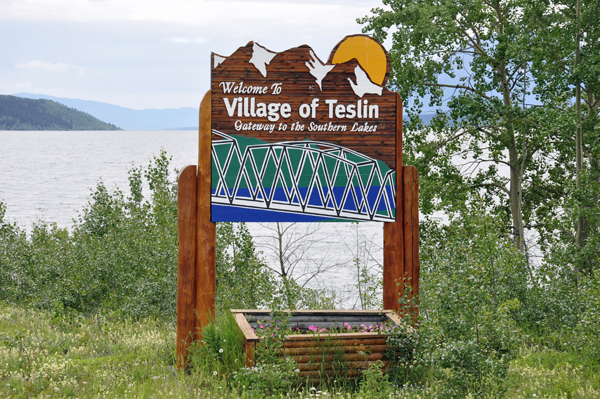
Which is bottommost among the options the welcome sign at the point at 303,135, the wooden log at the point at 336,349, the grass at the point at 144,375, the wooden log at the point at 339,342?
the grass at the point at 144,375

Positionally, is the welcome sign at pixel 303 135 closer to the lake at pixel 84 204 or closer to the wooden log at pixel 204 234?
the wooden log at pixel 204 234

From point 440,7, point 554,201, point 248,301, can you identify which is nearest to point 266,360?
point 248,301

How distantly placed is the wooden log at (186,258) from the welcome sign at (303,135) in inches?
9.2

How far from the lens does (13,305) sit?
33.4ft

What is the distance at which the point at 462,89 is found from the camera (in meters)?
15.3

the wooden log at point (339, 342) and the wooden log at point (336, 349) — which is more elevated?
the wooden log at point (339, 342)

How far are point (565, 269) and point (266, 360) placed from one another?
5924 mm

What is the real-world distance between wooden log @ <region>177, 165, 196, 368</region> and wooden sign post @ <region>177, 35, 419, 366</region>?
0.04 ft

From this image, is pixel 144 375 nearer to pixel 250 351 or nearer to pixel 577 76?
pixel 250 351

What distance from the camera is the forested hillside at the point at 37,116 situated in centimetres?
16138

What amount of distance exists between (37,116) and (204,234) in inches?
7255

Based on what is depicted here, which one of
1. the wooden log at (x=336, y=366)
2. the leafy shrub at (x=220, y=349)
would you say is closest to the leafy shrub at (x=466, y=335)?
the wooden log at (x=336, y=366)

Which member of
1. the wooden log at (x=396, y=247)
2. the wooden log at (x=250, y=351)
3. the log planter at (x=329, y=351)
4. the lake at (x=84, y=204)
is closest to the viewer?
the wooden log at (x=250, y=351)

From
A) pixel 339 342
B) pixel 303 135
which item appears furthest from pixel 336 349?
pixel 303 135
